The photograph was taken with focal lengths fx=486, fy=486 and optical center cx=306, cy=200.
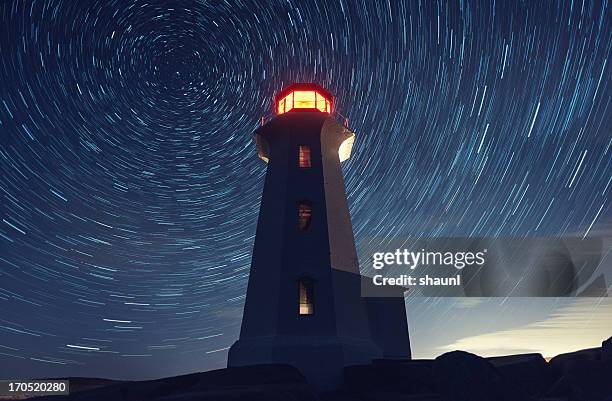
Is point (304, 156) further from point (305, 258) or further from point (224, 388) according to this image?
point (224, 388)

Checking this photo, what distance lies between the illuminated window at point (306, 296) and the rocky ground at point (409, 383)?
91.4 inches

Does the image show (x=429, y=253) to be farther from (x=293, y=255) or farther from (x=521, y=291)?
(x=293, y=255)

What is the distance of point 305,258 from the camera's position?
16.6 meters

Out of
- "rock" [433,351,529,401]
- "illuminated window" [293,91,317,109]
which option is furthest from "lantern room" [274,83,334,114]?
"rock" [433,351,529,401]

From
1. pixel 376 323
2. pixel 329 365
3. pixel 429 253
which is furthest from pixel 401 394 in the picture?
pixel 429 253

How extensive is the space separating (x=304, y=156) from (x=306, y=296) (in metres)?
5.35

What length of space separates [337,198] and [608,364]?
10.3m

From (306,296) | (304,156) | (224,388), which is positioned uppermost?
(304,156)

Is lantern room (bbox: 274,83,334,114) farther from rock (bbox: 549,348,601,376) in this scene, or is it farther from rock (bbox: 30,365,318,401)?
rock (bbox: 549,348,601,376)

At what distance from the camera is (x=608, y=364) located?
15266mm

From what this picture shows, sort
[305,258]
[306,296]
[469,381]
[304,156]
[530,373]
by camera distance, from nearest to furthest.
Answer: [469,381]
[306,296]
[305,258]
[530,373]
[304,156]

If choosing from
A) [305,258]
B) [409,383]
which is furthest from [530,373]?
[305,258]

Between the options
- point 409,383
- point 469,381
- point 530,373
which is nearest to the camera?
point 469,381

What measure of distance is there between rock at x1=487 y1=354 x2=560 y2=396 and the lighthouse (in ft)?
14.8
